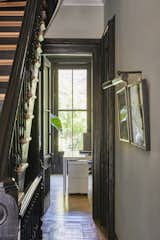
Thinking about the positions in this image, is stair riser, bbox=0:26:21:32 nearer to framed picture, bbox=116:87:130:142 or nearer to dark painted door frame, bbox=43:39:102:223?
framed picture, bbox=116:87:130:142

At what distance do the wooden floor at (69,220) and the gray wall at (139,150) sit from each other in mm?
787

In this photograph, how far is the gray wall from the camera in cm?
238

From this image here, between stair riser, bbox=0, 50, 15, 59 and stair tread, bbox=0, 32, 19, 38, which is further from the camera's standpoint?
stair tread, bbox=0, 32, 19, 38

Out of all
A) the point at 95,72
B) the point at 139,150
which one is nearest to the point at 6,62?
the point at 139,150

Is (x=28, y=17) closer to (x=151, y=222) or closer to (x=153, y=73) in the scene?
(x=153, y=73)

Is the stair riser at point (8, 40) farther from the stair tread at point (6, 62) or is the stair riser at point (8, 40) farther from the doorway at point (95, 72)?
the doorway at point (95, 72)

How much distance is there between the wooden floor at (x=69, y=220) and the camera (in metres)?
4.74

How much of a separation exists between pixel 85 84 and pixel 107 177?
5.96 meters

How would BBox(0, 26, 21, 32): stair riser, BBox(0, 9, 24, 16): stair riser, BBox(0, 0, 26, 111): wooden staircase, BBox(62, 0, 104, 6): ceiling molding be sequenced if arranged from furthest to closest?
BBox(62, 0, 104, 6): ceiling molding < BBox(0, 9, 24, 16): stair riser < BBox(0, 26, 21, 32): stair riser < BBox(0, 0, 26, 111): wooden staircase

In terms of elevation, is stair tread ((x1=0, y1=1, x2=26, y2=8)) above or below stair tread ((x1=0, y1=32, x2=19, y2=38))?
above

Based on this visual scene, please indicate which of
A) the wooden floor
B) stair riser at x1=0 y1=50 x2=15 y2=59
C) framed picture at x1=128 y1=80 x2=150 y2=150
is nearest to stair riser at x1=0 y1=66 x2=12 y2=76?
stair riser at x1=0 y1=50 x2=15 y2=59

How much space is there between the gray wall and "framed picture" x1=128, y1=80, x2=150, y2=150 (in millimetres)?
77

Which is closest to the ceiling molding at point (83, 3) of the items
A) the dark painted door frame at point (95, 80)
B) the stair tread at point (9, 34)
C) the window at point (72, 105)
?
the dark painted door frame at point (95, 80)

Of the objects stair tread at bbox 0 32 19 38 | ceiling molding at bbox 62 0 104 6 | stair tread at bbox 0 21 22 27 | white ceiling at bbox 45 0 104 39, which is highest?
ceiling molding at bbox 62 0 104 6
